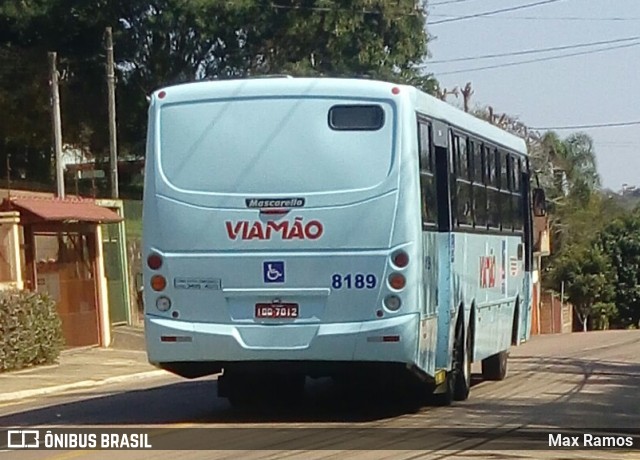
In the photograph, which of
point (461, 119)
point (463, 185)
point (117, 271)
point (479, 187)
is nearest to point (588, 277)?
point (117, 271)

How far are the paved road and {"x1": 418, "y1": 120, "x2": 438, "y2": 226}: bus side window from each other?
214 cm

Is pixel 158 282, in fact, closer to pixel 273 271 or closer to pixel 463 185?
pixel 273 271

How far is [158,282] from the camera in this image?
13297 millimetres

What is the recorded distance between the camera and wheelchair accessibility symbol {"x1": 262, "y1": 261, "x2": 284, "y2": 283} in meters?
13.1

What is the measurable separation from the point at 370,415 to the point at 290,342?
1894 millimetres

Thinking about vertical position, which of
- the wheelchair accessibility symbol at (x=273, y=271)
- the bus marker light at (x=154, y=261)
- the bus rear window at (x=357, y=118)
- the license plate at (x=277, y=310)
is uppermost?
the bus rear window at (x=357, y=118)

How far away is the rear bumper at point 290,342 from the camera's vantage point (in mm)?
13008

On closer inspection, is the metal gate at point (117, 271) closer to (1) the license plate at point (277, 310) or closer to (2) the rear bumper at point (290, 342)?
(2) the rear bumper at point (290, 342)

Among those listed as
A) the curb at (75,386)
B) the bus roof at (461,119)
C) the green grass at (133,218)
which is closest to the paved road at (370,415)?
the curb at (75,386)

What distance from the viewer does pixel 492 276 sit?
59.5 feet

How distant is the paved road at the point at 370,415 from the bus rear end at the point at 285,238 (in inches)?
31.3

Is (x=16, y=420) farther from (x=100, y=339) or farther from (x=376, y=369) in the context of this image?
(x=100, y=339)

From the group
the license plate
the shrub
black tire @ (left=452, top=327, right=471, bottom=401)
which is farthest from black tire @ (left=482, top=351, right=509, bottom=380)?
the shrub

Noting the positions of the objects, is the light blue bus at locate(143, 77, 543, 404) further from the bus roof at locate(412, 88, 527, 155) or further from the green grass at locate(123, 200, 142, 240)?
the green grass at locate(123, 200, 142, 240)
